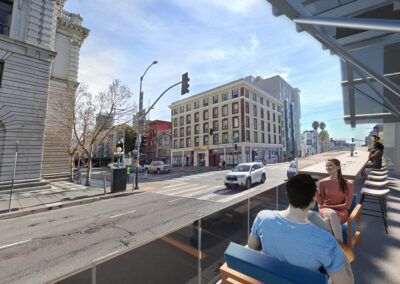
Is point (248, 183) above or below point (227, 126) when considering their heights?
below

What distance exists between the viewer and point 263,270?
1.53 m

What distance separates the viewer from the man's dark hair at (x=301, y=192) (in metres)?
1.70

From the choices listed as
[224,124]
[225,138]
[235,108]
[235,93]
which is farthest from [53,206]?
[235,93]

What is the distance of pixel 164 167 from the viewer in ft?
88.7

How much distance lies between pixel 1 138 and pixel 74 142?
18.9ft

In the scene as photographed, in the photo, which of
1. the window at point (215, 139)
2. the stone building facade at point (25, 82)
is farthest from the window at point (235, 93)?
the stone building facade at point (25, 82)

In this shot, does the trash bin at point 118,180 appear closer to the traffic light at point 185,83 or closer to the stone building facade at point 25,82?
the stone building facade at point 25,82

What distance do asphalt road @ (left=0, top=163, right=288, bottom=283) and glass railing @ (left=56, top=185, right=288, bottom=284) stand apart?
0.23 metres

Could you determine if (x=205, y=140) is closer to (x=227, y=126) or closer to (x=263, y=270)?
(x=227, y=126)

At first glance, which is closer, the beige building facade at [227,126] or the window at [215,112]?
the beige building facade at [227,126]

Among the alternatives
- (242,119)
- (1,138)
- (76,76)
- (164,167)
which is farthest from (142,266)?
(242,119)

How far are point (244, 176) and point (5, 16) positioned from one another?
21.2 m

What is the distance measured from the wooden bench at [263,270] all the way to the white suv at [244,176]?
10338 millimetres

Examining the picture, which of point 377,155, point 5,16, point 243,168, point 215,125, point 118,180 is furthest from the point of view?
point 215,125
